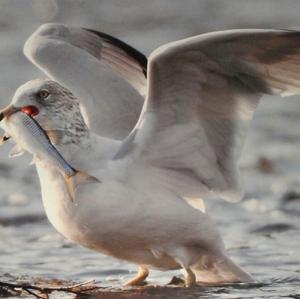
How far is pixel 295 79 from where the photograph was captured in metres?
7.23

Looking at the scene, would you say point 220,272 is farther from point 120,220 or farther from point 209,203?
point 209,203

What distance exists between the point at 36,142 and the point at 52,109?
363 millimetres

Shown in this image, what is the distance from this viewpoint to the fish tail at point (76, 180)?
22.9 feet

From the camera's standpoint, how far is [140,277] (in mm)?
7703

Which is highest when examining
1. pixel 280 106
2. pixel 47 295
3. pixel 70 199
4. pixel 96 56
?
pixel 280 106

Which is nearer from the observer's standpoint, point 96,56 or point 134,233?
point 134,233

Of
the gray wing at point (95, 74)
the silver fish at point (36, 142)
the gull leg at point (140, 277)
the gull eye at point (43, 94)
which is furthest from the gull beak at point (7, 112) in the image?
the gull leg at point (140, 277)

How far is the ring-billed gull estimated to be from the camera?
7055mm

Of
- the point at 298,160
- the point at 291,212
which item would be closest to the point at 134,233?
the point at 291,212

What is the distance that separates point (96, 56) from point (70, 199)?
1.86 metres

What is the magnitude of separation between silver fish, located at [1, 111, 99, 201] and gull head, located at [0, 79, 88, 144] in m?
0.14

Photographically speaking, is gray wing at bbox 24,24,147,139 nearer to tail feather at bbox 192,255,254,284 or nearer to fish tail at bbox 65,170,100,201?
fish tail at bbox 65,170,100,201

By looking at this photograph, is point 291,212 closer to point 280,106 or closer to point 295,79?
point 295,79

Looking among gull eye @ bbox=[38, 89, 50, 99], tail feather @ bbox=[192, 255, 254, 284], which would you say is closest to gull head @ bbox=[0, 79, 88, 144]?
gull eye @ bbox=[38, 89, 50, 99]
